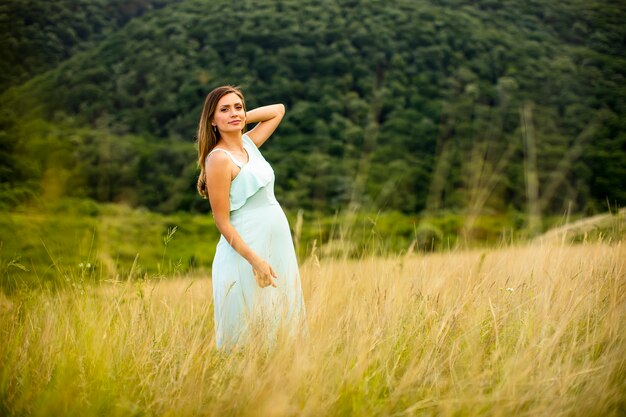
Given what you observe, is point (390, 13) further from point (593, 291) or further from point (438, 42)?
point (593, 291)

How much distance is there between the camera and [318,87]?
116 feet

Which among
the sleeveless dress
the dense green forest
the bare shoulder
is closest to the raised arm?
the sleeveless dress

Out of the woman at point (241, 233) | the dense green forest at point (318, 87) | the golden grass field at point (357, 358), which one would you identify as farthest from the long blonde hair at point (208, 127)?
the dense green forest at point (318, 87)

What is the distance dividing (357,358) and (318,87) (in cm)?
3411

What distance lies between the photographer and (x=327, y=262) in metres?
3.90

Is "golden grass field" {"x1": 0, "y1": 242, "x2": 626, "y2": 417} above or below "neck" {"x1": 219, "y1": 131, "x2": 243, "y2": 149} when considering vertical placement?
below

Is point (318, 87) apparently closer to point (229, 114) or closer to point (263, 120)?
point (263, 120)

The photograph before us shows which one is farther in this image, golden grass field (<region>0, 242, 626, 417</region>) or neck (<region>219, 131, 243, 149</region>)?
neck (<region>219, 131, 243, 149</region>)

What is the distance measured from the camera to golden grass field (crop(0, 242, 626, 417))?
6.58 feet

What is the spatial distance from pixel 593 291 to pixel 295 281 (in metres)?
1.50

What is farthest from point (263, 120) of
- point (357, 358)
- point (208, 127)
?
point (357, 358)

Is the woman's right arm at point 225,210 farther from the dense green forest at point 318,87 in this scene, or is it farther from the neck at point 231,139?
the dense green forest at point 318,87

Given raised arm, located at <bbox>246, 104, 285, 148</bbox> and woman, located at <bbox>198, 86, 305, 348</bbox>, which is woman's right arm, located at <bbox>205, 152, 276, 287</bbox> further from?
raised arm, located at <bbox>246, 104, 285, 148</bbox>

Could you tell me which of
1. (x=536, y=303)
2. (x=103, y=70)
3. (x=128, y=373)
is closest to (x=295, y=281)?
(x=128, y=373)
